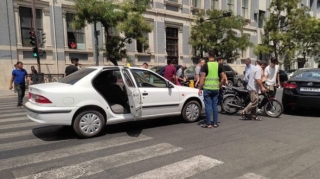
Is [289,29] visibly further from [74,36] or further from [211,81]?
[211,81]

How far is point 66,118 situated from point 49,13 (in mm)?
15226

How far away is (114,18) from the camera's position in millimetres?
14859

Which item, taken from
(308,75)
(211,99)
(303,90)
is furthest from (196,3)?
(211,99)

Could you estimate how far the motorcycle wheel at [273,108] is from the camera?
777 centimetres

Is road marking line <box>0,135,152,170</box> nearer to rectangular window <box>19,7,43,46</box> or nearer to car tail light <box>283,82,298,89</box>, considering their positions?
car tail light <box>283,82,298,89</box>

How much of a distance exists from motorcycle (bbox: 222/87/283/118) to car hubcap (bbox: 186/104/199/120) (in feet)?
5.19

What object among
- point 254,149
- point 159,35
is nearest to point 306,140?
point 254,149

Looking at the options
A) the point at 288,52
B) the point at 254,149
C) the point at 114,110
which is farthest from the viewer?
the point at 288,52

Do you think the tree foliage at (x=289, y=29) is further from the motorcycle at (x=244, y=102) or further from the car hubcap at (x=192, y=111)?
the car hubcap at (x=192, y=111)

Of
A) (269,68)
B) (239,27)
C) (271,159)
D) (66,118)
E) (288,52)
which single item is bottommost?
(271,159)

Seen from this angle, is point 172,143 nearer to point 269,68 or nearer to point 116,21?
point 269,68

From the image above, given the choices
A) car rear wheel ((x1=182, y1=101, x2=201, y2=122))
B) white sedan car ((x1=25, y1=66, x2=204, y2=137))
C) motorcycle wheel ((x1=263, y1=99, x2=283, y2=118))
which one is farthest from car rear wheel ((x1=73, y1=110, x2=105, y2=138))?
motorcycle wheel ((x1=263, y1=99, x2=283, y2=118))

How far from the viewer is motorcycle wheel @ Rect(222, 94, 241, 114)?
27.1 ft

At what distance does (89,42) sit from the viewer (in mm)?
19734
